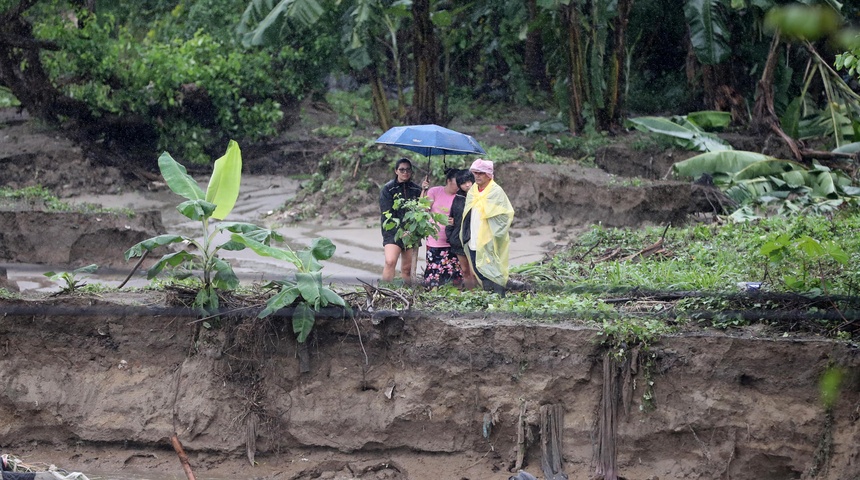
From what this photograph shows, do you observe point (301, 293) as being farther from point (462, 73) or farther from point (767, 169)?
point (462, 73)

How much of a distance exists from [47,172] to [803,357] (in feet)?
40.3

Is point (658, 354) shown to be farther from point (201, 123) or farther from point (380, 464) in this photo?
point (201, 123)

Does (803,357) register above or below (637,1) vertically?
below

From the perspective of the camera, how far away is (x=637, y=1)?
50.3 ft

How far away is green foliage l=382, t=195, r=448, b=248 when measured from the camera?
7.21 metres

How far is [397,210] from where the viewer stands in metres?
7.95

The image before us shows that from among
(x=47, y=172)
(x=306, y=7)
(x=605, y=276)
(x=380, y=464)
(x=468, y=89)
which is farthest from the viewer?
(x=468, y=89)

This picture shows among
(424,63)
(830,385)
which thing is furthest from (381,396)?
(424,63)

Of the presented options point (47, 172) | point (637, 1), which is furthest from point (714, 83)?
point (47, 172)

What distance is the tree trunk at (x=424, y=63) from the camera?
14141 millimetres

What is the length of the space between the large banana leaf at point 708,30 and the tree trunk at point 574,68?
68.1 inches

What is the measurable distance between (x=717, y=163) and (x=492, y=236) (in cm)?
571

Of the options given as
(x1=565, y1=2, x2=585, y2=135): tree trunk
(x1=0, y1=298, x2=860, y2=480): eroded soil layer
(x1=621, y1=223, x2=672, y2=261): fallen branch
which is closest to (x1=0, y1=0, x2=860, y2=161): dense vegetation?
(x1=565, y1=2, x2=585, y2=135): tree trunk

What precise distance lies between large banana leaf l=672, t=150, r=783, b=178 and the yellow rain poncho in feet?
17.6
